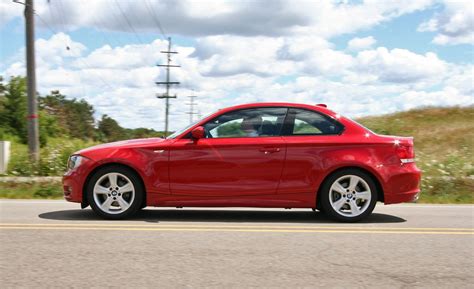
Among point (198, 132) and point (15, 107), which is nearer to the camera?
point (198, 132)

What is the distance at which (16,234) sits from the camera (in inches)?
264

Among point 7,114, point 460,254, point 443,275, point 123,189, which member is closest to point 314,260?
point 443,275

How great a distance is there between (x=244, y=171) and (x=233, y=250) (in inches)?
76.9

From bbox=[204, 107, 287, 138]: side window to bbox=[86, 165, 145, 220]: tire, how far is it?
115 cm

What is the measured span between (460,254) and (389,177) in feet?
6.64

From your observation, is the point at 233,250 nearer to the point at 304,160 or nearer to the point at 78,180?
the point at 304,160

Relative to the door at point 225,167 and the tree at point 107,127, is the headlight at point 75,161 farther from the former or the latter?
the tree at point 107,127

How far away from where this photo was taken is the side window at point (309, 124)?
7.95m

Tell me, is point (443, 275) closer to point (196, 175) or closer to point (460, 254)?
point (460, 254)

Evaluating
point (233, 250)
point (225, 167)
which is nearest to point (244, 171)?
point (225, 167)

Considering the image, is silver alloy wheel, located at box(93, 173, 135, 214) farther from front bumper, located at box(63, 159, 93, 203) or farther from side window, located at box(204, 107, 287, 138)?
side window, located at box(204, 107, 287, 138)

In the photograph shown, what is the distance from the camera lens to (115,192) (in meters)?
7.80

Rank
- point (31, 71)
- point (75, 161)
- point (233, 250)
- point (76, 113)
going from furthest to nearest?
1. point (76, 113)
2. point (31, 71)
3. point (75, 161)
4. point (233, 250)

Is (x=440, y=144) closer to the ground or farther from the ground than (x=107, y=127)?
closer to the ground
